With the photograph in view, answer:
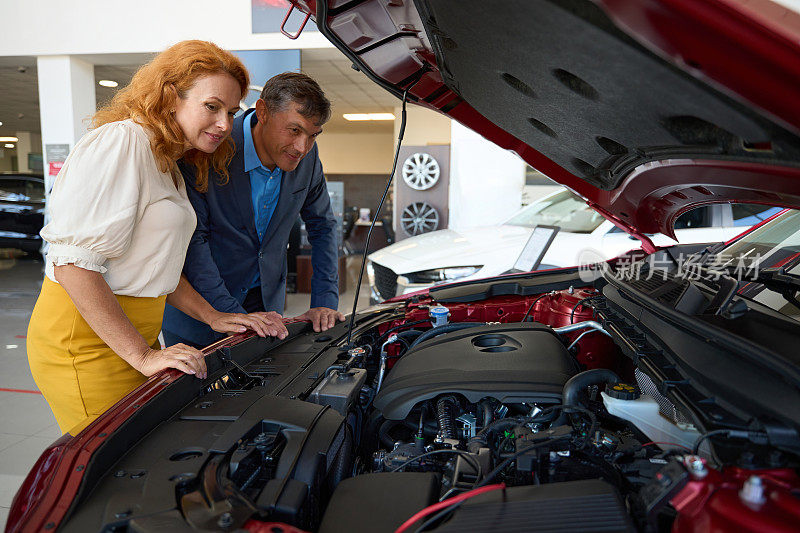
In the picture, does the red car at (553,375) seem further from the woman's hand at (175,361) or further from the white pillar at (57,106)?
the white pillar at (57,106)

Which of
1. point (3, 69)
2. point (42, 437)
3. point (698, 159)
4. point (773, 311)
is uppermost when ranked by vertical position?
point (3, 69)

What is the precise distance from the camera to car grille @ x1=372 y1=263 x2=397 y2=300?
4.37 m

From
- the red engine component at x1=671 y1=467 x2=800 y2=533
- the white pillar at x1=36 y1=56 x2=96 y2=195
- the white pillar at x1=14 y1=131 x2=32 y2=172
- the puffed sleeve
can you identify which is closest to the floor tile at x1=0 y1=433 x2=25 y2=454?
the puffed sleeve

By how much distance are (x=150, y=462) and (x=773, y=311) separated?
1.26 meters

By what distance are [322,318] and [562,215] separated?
3391mm

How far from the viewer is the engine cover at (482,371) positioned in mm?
1182

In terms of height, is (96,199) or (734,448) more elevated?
(96,199)

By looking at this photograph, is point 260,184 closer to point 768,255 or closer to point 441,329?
point 441,329

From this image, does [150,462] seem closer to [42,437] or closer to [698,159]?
[698,159]

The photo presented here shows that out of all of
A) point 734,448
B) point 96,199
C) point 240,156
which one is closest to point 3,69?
point 240,156

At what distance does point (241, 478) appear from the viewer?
0.94 m

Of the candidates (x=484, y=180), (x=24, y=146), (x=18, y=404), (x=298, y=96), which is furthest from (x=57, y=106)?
(x=24, y=146)

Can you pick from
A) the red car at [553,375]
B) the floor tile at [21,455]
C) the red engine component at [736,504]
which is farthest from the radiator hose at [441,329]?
the floor tile at [21,455]

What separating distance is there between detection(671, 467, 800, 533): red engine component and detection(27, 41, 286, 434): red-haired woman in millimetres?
1027
